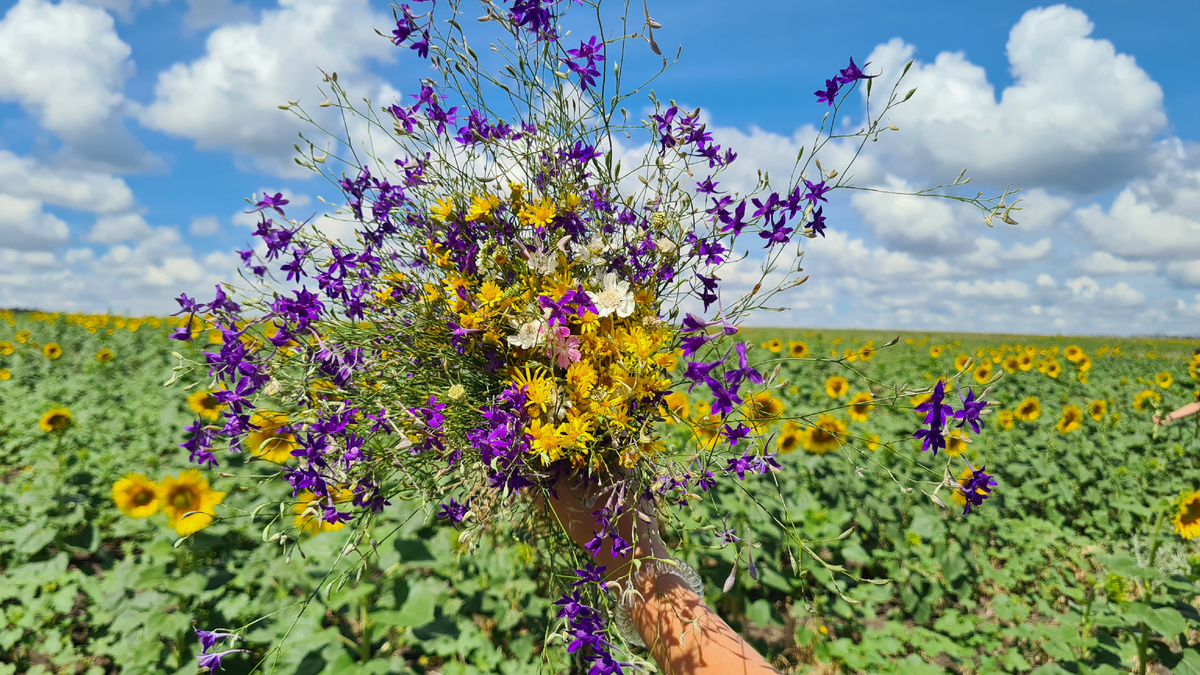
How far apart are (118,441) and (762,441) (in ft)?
20.0

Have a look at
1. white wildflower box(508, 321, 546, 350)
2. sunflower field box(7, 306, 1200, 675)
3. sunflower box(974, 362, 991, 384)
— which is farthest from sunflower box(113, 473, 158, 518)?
sunflower box(974, 362, 991, 384)

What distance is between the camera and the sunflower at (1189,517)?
270cm

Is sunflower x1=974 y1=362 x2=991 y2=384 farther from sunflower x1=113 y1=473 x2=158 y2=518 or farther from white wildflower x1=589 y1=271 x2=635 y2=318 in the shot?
sunflower x1=113 y1=473 x2=158 y2=518

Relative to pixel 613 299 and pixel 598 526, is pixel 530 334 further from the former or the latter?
pixel 598 526

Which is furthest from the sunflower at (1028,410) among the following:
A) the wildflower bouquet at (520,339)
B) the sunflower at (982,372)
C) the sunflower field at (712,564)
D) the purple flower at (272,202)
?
the purple flower at (272,202)

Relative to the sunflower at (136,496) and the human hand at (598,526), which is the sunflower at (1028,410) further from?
the sunflower at (136,496)

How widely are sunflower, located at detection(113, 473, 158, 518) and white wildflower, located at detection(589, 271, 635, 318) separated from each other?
7.89ft

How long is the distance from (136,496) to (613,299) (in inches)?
101

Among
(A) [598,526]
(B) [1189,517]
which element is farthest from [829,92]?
(B) [1189,517]

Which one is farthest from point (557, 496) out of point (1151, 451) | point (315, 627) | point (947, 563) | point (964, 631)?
point (1151, 451)

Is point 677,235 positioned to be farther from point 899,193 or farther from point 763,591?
point 763,591

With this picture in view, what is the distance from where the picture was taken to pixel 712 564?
335 cm

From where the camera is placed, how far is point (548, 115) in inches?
57.5

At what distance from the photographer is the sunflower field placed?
83.3 inches
